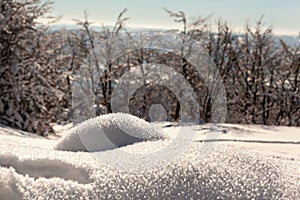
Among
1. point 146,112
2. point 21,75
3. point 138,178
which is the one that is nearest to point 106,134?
point 138,178

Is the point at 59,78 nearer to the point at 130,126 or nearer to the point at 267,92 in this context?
the point at 267,92

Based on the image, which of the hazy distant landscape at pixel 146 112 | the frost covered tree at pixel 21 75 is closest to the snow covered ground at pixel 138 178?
the hazy distant landscape at pixel 146 112

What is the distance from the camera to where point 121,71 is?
15344 mm

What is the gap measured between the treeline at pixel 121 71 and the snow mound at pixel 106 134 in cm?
925

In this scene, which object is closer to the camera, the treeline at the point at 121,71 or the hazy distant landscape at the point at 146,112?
the hazy distant landscape at the point at 146,112

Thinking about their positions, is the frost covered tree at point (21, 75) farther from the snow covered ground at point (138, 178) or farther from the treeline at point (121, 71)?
the snow covered ground at point (138, 178)

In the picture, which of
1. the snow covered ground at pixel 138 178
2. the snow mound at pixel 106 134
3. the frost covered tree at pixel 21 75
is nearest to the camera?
the snow covered ground at pixel 138 178

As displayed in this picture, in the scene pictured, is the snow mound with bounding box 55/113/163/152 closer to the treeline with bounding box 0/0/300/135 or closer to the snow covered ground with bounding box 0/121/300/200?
the snow covered ground with bounding box 0/121/300/200

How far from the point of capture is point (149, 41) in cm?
1294

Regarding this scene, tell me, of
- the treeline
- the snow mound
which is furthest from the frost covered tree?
Answer: the snow mound

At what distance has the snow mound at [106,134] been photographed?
189 centimetres

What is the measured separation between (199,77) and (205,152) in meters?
13.5

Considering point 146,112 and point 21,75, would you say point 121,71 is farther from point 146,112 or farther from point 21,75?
point 21,75

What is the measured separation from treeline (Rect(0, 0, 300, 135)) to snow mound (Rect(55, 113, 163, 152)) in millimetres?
9246
